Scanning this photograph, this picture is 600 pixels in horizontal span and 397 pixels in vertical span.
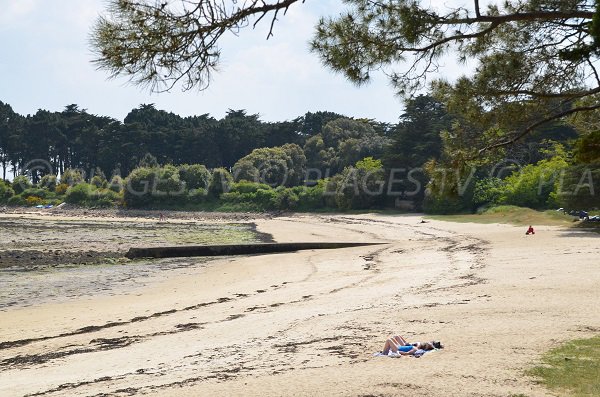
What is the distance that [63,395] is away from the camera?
A: 7.49 meters

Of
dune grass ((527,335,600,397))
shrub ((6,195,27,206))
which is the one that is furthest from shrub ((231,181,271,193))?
dune grass ((527,335,600,397))

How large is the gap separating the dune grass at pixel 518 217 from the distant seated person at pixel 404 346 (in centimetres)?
2475

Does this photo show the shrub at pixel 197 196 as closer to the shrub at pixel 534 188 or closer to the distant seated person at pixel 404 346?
the shrub at pixel 534 188

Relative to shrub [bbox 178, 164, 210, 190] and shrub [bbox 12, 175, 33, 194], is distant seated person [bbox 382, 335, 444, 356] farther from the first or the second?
shrub [bbox 12, 175, 33, 194]

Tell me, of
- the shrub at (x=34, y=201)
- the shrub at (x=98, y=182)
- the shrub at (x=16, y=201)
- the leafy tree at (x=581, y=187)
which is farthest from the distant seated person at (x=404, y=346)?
the shrub at (x=16, y=201)

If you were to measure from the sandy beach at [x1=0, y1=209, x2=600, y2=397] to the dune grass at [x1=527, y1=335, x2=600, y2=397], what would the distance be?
18 centimetres

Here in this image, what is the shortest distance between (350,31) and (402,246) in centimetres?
1830

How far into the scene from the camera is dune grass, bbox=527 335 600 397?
6.69 m

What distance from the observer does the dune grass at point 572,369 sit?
6.69m

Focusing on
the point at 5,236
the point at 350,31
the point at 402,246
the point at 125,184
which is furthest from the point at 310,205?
the point at 350,31

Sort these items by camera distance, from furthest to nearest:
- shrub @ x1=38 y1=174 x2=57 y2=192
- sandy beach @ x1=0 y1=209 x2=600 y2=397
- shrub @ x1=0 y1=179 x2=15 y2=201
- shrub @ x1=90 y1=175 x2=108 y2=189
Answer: shrub @ x1=38 y1=174 x2=57 y2=192, shrub @ x1=0 y1=179 x2=15 y2=201, shrub @ x1=90 y1=175 x2=108 y2=189, sandy beach @ x1=0 y1=209 x2=600 y2=397

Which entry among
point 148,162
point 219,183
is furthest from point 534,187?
point 148,162

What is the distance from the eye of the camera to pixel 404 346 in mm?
8352

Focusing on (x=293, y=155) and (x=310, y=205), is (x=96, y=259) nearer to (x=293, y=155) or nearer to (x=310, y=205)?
(x=310, y=205)
